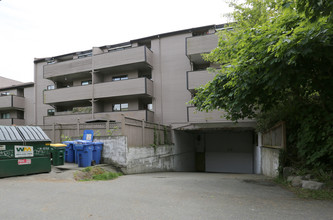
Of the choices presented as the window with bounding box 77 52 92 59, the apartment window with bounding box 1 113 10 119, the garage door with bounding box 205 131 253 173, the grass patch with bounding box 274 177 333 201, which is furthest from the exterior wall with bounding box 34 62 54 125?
the grass patch with bounding box 274 177 333 201

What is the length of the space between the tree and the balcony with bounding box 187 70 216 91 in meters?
8.50

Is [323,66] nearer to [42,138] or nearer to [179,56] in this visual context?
[42,138]

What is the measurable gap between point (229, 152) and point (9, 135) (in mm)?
18923

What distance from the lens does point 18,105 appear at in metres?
27.2

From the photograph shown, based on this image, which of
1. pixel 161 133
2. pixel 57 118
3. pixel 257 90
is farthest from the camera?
pixel 57 118

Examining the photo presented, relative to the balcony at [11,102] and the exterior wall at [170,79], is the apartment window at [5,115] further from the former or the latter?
the exterior wall at [170,79]

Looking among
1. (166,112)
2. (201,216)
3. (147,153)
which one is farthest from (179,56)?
(201,216)

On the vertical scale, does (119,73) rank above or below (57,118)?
above

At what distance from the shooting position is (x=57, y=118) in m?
22.6

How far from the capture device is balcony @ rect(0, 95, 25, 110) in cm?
2686

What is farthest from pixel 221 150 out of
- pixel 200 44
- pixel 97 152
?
pixel 97 152

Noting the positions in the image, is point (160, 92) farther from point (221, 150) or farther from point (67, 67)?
point (67, 67)

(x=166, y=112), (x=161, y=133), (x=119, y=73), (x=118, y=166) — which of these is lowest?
(x=118, y=166)

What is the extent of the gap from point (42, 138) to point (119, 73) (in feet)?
46.6
